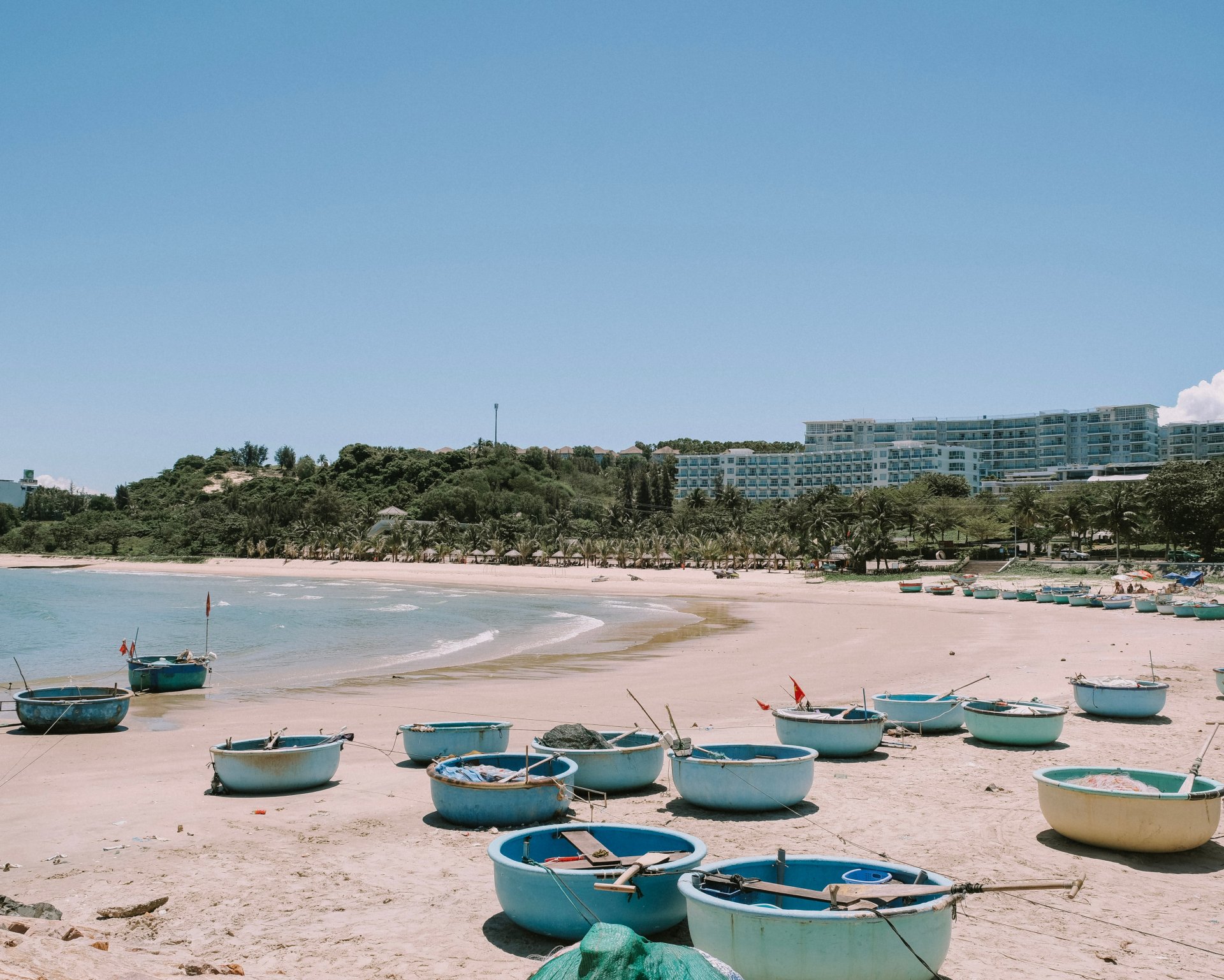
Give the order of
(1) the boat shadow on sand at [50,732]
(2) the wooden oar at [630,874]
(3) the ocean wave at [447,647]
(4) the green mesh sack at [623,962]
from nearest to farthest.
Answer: (4) the green mesh sack at [623,962], (2) the wooden oar at [630,874], (1) the boat shadow on sand at [50,732], (3) the ocean wave at [447,647]

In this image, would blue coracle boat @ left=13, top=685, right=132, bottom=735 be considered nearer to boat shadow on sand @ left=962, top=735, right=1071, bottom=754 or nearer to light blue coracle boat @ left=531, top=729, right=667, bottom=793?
light blue coracle boat @ left=531, top=729, right=667, bottom=793

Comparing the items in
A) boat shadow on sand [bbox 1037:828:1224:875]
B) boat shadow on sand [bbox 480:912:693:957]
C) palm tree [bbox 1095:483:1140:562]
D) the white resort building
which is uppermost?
the white resort building

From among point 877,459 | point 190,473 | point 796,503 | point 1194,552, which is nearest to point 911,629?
point 1194,552

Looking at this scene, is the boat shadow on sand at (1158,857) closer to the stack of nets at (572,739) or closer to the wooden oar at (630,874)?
the wooden oar at (630,874)

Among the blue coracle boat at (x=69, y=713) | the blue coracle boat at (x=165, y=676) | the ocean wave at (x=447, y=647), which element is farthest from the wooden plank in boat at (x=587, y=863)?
the ocean wave at (x=447, y=647)

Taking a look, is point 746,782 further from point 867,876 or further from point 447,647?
point 447,647

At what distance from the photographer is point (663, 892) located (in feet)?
21.2

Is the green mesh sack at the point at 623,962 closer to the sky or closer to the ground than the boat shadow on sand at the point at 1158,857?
closer to the sky

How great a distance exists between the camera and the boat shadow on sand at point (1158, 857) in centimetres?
824

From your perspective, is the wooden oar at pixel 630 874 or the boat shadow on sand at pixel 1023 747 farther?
the boat shadow on sand at pixel 1023 747

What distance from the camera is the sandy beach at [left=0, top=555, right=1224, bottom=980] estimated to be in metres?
6.50

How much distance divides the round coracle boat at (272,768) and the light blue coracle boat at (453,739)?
53.7 inches

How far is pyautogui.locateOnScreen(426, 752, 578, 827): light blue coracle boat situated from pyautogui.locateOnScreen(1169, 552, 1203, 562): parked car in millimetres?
74413

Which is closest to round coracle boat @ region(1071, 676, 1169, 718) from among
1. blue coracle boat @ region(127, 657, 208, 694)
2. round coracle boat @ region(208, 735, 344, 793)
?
round coracle boat @ region(208, 735, 344, 793)
